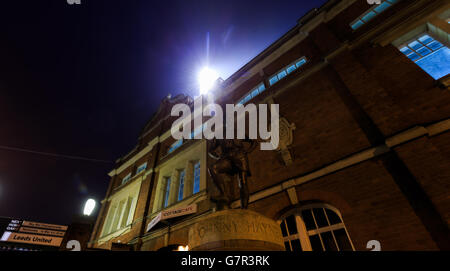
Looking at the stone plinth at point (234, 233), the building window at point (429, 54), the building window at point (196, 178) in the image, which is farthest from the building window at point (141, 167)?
the building window at point (429, 54)

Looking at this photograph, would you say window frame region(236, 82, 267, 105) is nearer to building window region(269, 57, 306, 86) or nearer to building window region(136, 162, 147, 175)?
building window region(269, 57, 306, 86)

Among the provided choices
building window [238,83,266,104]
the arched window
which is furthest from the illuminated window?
the arched window

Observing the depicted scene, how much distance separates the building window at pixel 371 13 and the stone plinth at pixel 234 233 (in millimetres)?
8949

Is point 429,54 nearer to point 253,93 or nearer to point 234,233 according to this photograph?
point 253,93

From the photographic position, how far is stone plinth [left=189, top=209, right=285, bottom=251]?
2.77m

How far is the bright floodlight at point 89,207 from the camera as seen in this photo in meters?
7.38

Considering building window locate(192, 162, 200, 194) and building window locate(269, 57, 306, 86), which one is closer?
building window locate(269, 57, 306, 86)

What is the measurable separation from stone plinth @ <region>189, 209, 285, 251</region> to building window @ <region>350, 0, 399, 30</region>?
895cm

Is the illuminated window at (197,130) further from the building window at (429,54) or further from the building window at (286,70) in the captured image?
the building window at (429,54)

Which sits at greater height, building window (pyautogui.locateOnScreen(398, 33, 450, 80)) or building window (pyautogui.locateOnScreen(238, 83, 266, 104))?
building window (pyautogui.locateOnScreen(238, 83, 266, 104))

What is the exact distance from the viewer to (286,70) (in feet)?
31.1

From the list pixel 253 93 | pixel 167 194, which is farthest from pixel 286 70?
pixel 167 194
